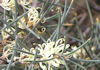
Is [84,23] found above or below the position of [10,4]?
above

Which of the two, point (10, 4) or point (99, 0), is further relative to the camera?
point (99, 0)

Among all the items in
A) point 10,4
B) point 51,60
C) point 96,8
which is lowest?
point 51,60

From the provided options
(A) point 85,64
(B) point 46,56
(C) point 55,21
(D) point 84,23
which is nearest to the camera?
(B) point 46,56

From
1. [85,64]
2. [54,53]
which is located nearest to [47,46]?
[54,53]

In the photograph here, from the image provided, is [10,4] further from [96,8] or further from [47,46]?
[96,8]

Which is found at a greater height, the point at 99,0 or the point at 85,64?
the point at 99,0

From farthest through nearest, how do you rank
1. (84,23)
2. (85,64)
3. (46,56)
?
(84,23) → (85,64) → (46,56)

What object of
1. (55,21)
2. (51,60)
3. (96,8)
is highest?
(96,8)

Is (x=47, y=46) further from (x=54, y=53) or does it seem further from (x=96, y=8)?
(x=96, y=8)

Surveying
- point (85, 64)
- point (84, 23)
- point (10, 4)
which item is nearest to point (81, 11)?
point (84, 23)
